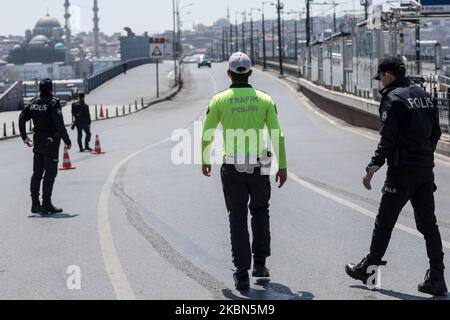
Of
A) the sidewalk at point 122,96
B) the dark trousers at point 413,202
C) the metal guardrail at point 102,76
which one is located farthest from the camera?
the metal guardrail at point 102,76

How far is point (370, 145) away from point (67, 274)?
14957 mm

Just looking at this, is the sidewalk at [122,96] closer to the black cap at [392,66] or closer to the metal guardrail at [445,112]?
the metal guardrail at [445,112]

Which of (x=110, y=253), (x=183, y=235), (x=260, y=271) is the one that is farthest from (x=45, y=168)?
(x=260, y=271)

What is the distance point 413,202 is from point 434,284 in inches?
25.8

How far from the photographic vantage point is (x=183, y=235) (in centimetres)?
1016

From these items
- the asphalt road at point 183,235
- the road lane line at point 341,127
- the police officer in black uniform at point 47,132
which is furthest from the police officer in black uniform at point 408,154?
the road lane line at point 341,127

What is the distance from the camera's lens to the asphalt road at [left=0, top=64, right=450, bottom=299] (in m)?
7.47

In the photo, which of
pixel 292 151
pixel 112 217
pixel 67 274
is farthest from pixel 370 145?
pixel 67 274

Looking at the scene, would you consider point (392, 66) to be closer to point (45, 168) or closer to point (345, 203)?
point (345, 203)

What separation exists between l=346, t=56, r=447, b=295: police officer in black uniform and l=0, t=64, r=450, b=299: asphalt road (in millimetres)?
458

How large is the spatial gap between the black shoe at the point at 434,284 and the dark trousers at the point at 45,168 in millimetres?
6361

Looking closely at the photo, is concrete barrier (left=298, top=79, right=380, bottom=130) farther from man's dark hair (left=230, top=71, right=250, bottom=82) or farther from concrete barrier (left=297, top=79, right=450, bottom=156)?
man's dark hair (left=230, top=71, right=250, bottom=82)

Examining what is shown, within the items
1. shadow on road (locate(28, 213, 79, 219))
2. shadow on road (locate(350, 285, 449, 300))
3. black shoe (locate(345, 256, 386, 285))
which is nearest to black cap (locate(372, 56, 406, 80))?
black shoe (locate(345, 256, 386, 285))

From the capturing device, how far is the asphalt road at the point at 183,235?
747cm
